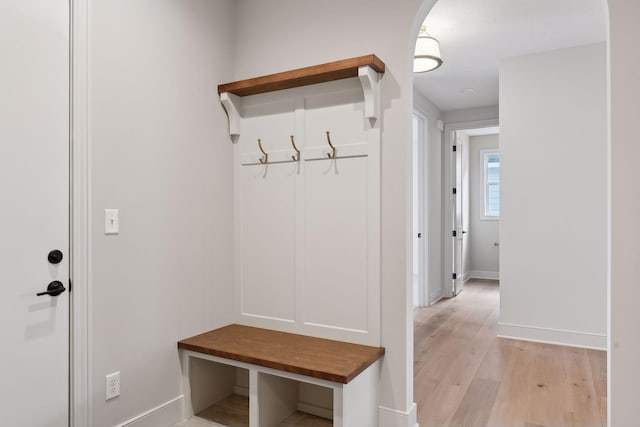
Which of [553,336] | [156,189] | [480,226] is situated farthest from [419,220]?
[156,189]

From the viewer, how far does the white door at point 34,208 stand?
1.57 meters

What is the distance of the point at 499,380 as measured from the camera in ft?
9.58

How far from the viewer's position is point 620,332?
1683 mm

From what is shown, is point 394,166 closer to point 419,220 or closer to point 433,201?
point 419,220

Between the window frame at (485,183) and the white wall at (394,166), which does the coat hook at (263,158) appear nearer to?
the white wall at (394,166)

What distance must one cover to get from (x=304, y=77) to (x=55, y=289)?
5.16 ft

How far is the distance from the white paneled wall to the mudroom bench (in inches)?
5.8

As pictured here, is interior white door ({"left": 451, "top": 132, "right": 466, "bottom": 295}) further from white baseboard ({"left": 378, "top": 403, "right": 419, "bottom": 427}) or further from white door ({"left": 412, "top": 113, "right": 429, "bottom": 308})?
white baseboard ({"left": 378, "top": 403, "right": 419, "bottom": 427})

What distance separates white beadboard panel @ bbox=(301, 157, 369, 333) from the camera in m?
2.22

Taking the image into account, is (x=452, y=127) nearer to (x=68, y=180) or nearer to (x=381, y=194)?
(x=381, y=194)

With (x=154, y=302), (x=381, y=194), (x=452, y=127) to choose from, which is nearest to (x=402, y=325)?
(x=381, y=194)

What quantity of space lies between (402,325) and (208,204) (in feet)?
4.33

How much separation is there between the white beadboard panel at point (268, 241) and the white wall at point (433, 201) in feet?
10.7

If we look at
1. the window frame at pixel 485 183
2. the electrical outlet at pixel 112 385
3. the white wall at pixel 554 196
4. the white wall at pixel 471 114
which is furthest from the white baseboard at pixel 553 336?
the window frame at pixel 485 183
